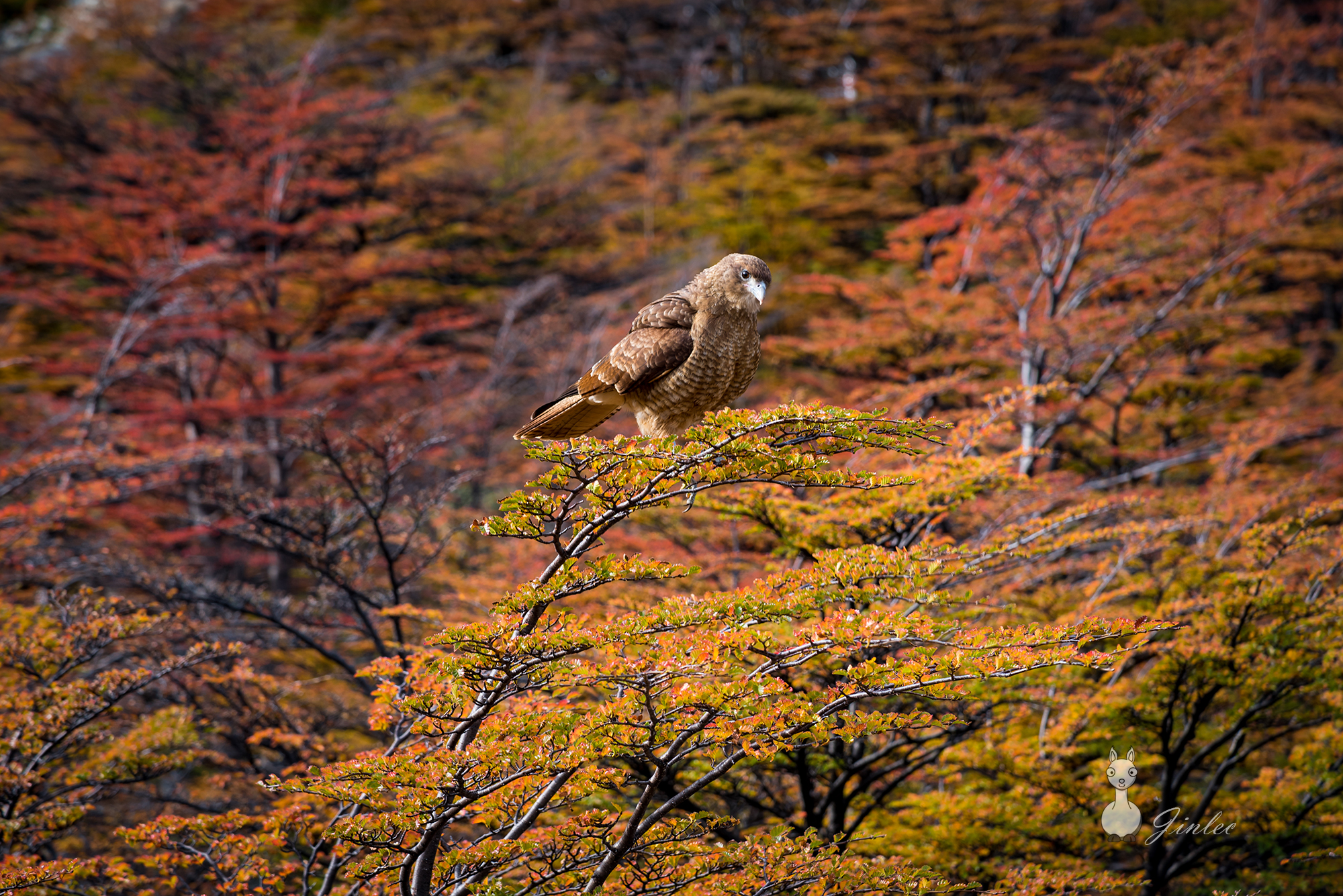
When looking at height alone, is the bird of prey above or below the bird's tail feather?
above

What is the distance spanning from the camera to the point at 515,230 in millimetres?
16328

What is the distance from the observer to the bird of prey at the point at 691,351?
3568mm

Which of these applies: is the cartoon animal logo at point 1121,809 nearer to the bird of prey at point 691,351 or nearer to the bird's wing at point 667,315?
the bird of prey at point 691,351

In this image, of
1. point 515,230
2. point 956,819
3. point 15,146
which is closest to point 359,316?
point 515,230

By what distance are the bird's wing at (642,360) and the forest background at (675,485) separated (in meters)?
0.34

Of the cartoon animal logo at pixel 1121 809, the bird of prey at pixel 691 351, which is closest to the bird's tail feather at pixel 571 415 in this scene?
the bird of prey at pixel 691 351

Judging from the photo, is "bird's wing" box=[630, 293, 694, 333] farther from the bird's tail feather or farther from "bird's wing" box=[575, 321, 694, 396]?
the bird's tail feather

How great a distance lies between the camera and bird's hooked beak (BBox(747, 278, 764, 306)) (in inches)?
139

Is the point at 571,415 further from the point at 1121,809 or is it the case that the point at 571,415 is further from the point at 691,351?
the point at 1121,809

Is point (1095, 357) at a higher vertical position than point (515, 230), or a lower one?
lower

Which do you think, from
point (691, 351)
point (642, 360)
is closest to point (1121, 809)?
point (691, 351)

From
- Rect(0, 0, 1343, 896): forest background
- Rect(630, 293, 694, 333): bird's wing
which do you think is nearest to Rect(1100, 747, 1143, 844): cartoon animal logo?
Rect(0, 0, 1343, 896): forest background

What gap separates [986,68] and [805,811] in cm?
2220

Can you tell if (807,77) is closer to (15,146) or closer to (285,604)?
(15,146)
